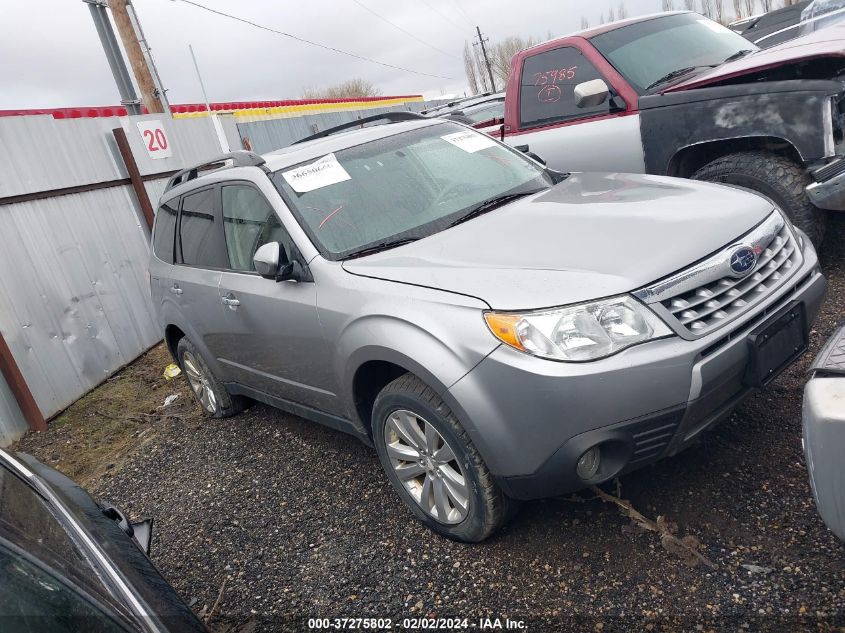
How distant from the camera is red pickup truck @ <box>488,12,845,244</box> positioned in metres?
3.92

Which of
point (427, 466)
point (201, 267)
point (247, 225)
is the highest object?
point (247, 225)

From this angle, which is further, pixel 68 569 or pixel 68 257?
pixel 68 257

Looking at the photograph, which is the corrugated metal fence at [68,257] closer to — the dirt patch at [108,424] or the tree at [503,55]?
the dirt patch at [108,424]

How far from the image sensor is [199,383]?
5016 mm

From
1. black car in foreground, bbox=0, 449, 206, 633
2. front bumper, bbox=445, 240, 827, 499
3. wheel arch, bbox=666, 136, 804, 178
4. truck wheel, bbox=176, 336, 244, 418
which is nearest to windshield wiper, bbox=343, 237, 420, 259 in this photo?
front bumper, bbox=445, 240, 827, 499

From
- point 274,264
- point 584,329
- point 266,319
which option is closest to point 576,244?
point 584,329

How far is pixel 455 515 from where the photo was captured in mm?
2777

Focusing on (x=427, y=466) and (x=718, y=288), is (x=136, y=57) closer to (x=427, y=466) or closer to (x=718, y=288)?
(x=427, y=466)

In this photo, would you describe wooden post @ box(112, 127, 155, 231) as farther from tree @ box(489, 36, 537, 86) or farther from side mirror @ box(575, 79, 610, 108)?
tree @ box(489, 36, 537, 86)

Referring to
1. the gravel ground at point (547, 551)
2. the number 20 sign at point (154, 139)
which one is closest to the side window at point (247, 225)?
the gravel ground at point (547, 551)

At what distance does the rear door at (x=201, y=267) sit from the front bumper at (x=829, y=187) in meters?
3.43

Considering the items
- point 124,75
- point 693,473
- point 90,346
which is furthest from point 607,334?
A: point 124,75

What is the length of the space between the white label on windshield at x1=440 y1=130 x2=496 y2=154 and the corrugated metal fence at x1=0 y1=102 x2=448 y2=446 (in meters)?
3.46

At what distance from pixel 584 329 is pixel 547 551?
1.00 metres
